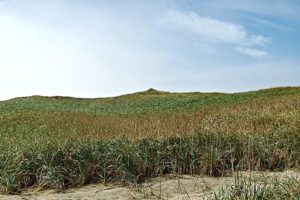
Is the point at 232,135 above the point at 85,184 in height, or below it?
above

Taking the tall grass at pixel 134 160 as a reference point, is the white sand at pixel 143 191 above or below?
below

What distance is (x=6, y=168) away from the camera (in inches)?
348

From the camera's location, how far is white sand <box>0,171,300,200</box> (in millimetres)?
7744

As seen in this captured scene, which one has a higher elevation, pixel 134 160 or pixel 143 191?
pixel 134 160

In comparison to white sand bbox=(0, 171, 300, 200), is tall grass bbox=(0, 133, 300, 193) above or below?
above

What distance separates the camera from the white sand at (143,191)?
25.4 ft

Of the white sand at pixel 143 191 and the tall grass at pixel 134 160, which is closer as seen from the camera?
the white sand at pixel 143 191

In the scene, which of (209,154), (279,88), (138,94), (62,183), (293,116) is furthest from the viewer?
(138,94)

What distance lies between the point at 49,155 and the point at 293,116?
25.2 ft

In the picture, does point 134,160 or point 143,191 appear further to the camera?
point 134,160

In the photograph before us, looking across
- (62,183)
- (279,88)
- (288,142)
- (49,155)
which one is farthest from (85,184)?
(279,88)

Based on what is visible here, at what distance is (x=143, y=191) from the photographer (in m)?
7.90

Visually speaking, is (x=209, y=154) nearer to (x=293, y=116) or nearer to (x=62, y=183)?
(x=62, y=183)

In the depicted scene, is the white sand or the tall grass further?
the tall grass
